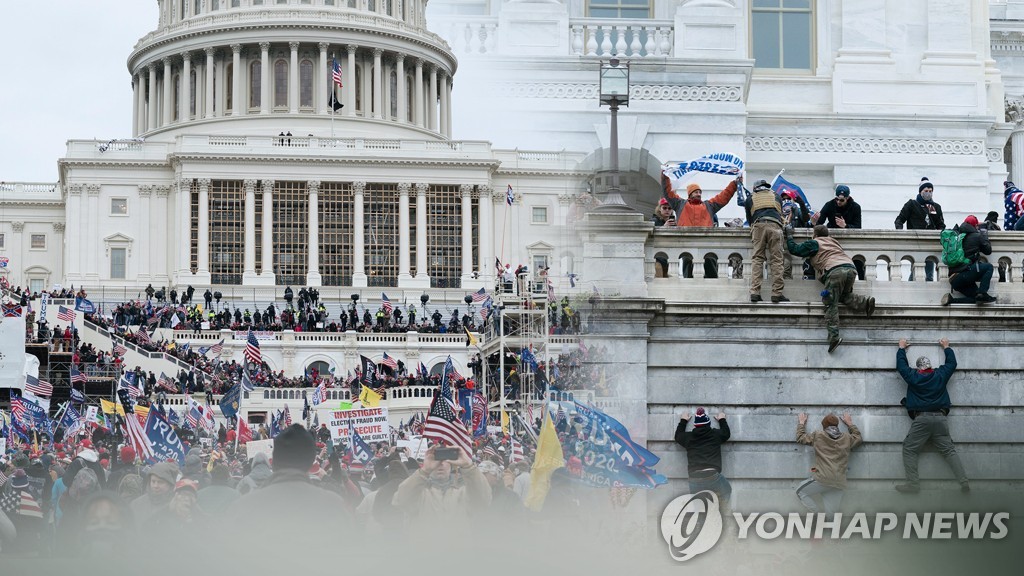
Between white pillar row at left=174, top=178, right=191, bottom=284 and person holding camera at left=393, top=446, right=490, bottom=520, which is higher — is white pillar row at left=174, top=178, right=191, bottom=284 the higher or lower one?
the higher one

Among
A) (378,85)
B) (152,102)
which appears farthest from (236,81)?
(378,85)

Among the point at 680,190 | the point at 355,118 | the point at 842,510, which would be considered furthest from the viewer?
the point at 355,118

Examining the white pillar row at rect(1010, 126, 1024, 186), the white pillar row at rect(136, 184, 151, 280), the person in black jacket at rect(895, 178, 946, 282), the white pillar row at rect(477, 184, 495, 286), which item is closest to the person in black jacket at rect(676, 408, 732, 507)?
the person in black jacket at rect(895, 178, 946, 282)

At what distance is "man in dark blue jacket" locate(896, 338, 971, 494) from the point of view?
17.6 meters

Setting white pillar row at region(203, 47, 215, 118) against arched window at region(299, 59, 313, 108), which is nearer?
white pillar row at region(203, 47, 215, 118)

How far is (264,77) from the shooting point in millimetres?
125125

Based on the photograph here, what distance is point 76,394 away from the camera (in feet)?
184

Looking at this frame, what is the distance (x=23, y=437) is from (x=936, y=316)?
1041 inches

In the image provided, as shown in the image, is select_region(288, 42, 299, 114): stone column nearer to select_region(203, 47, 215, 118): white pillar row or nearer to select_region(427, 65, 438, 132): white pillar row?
select_region(203, 47, 215, 118): white pillar row

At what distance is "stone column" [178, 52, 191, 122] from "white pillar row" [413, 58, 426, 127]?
15.8 metres

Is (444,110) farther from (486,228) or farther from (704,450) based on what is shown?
(704,450)

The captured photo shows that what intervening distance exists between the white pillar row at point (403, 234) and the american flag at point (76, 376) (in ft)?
139

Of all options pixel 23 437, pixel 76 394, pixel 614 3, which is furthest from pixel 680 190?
pixel 76 394

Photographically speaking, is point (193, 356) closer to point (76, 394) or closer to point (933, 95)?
point (76, 394)
